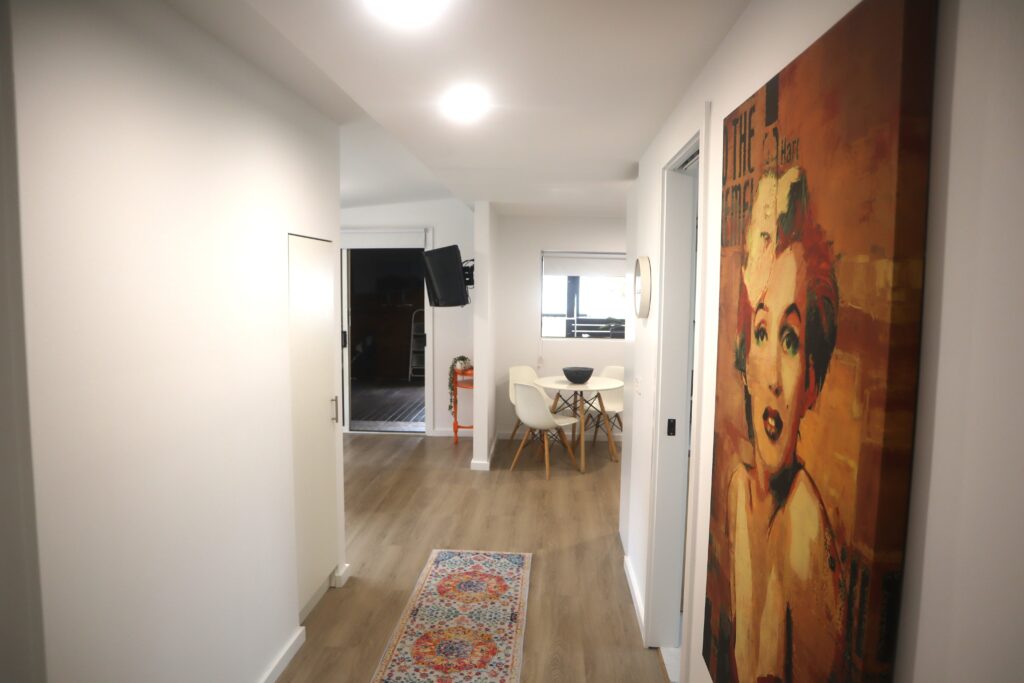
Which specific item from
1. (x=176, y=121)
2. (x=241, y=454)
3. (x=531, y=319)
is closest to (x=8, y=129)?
(x=176, y=121)

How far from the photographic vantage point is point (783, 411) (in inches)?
45.7

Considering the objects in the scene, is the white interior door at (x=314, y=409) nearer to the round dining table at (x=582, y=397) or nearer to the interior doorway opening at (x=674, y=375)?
the interior doorway opening at (x=674, y=375)

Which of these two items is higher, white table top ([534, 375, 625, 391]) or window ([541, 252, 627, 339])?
window ([541, 252, 627, 339])

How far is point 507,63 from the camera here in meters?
1.91

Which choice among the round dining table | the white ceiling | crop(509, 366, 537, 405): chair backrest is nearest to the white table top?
the round dining table

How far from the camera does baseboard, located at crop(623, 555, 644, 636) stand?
285 cm

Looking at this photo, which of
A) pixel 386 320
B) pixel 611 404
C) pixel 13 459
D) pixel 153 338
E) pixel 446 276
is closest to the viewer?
pixel 13 459

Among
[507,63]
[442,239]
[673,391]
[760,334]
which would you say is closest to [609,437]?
[442,239]

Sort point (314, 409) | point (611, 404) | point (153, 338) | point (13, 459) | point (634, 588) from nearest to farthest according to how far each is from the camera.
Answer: point (13, 459) → point (153, 338) → point (314, 409) → point (634, 588) → point (611, 404)

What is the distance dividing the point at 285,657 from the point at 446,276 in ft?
11.8

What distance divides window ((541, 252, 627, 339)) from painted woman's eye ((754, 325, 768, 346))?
5.06 m

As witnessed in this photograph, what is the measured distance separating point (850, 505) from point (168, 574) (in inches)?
73.3

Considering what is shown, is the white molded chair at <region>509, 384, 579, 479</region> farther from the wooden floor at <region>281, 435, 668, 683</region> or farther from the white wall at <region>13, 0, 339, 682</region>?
the white wall at <region>13, 0, 339, 682</region>

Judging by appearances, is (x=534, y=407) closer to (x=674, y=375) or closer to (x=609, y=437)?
(x=609, y=437)
